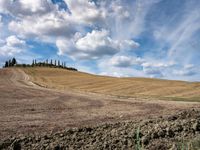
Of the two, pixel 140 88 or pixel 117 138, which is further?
pixel 140 88

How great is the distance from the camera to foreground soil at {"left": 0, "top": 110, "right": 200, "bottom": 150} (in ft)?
24.9

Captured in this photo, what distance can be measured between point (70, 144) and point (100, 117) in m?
4.35

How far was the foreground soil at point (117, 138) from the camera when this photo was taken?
758cm

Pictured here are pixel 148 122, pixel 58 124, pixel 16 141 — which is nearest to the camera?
pixel 16 141

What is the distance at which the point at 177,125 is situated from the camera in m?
8.58

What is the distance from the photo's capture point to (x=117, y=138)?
7863 mm

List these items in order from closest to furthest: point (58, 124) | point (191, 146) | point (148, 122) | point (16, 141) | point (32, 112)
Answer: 1. point (191, 146)
2. point (16, 141)
3. point (148, 122)
4. point (58, 124)
5. point (32, 112)

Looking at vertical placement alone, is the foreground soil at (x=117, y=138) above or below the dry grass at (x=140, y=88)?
below

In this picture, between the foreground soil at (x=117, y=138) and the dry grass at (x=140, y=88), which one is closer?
the foreground soil at (x=117, y=138)

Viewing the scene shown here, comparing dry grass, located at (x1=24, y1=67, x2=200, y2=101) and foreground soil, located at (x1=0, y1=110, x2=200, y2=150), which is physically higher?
dry grass, located at (x1=24, y1=67, x2=200, y2=101)

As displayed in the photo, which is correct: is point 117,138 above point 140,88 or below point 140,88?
below

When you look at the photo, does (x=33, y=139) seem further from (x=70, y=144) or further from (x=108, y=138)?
(x=108, y=138)

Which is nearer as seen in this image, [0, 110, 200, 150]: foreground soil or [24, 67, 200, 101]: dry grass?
[0, 110, 200, 150]: foreground soil

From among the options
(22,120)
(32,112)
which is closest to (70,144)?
(22,120)
